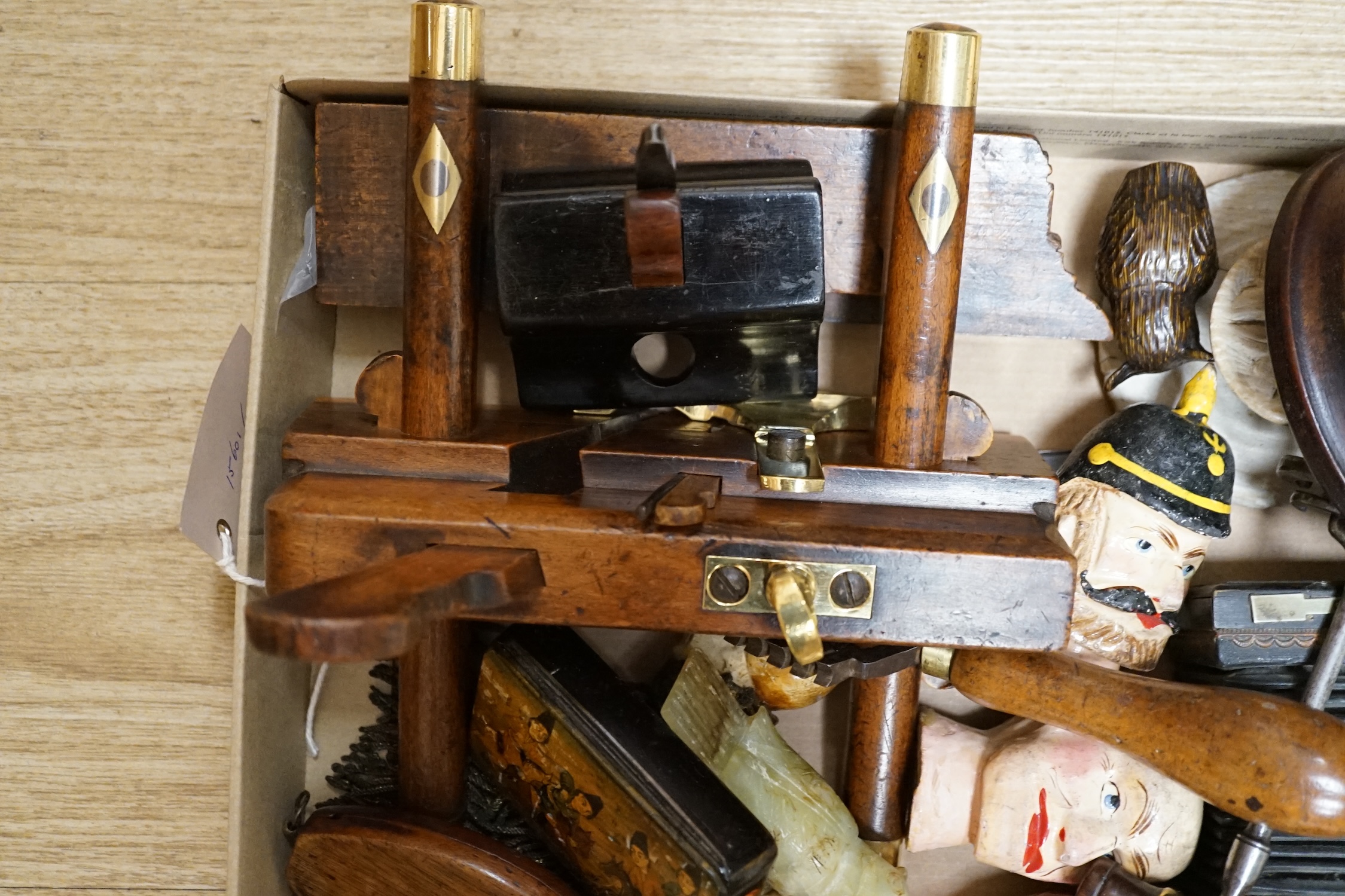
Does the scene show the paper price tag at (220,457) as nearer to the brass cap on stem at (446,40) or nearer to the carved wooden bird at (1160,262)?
the brass cap on stem at (446,40)

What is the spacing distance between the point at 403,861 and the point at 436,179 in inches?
22.4

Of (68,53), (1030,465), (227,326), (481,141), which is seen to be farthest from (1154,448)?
(68,53)

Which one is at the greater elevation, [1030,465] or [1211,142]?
[1211,142]

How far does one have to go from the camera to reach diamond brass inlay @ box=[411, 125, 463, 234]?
0.72 meters

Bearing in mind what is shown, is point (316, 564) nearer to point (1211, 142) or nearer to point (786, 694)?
point (786, 694)

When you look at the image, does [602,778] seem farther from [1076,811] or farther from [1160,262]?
[1160,262]

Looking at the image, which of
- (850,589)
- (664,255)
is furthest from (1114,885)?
(664,255)

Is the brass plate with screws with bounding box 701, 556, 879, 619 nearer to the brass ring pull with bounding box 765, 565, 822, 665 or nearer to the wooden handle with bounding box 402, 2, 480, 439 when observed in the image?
the brass ring pull with bounding box 765, 565, 822, 665

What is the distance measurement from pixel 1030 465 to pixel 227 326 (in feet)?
2.47

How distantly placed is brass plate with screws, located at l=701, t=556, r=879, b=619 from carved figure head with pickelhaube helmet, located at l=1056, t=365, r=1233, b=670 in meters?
0.24

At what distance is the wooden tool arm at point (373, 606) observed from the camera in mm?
518

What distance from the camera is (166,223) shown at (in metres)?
0.92

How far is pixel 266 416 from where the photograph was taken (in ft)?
2.64

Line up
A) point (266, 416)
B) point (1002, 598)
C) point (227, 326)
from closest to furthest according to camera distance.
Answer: point (1002, 598) → point (266, 416) → point (227, 326)
